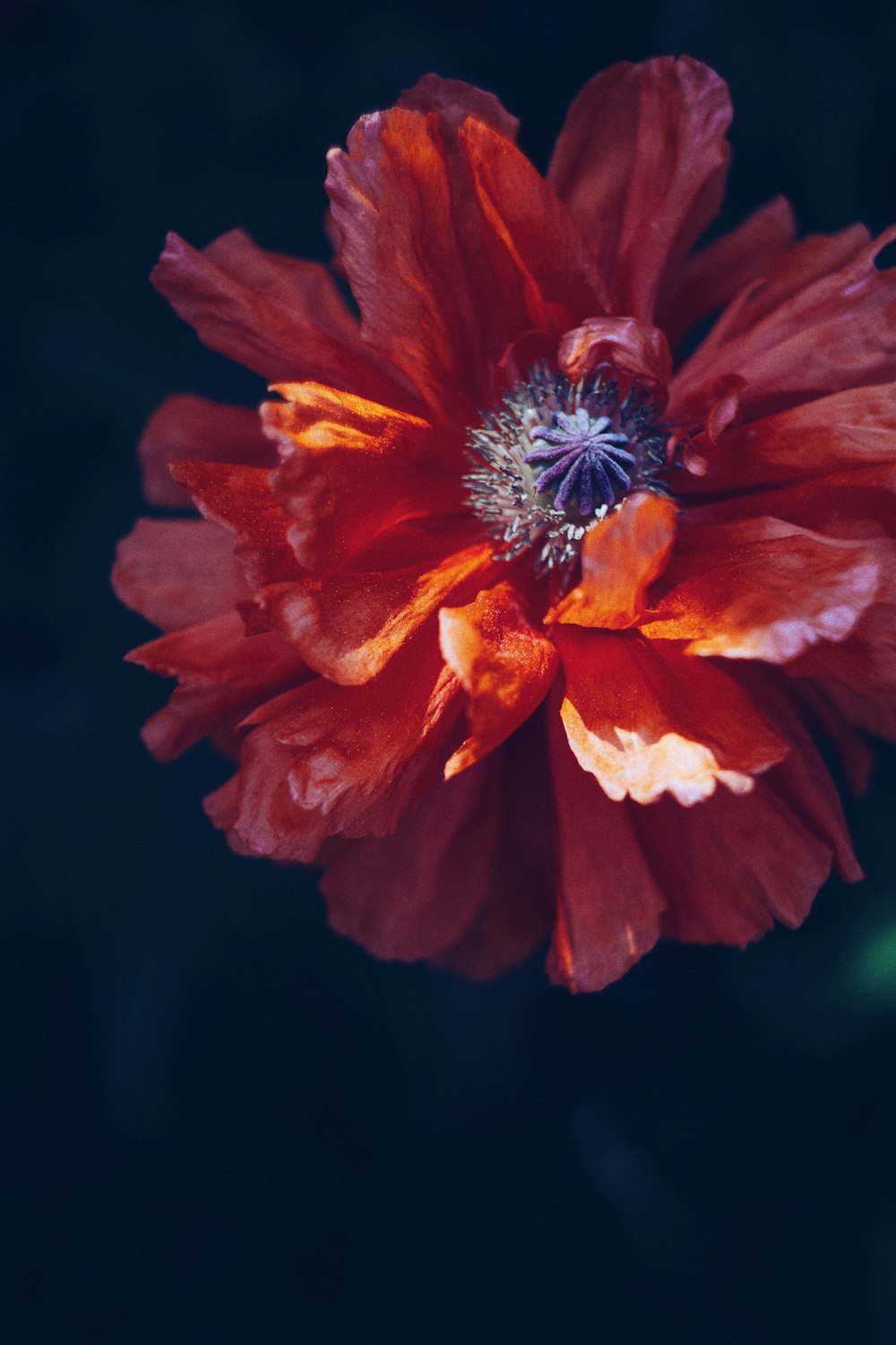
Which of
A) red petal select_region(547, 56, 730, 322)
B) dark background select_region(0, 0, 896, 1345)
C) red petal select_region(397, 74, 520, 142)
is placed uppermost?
red petal select_region(397, 74, 520, 142)

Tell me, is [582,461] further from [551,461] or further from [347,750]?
[347,750]

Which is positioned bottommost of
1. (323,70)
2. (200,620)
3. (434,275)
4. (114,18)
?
(200,620)

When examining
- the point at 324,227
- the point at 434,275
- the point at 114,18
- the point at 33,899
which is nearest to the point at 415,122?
the point at 434,275

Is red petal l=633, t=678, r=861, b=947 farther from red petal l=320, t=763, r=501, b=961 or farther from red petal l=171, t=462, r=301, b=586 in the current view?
red petal l=171, t=462, r=301, b=586

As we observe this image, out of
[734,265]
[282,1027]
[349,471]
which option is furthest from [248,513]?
[282,1027]

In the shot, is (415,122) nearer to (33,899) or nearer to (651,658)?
(651,658)

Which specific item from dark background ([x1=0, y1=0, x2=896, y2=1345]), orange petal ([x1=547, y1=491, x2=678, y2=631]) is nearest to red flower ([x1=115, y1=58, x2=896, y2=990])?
orange petal ([x1=547, y1=491, x2=678, y2=631])
